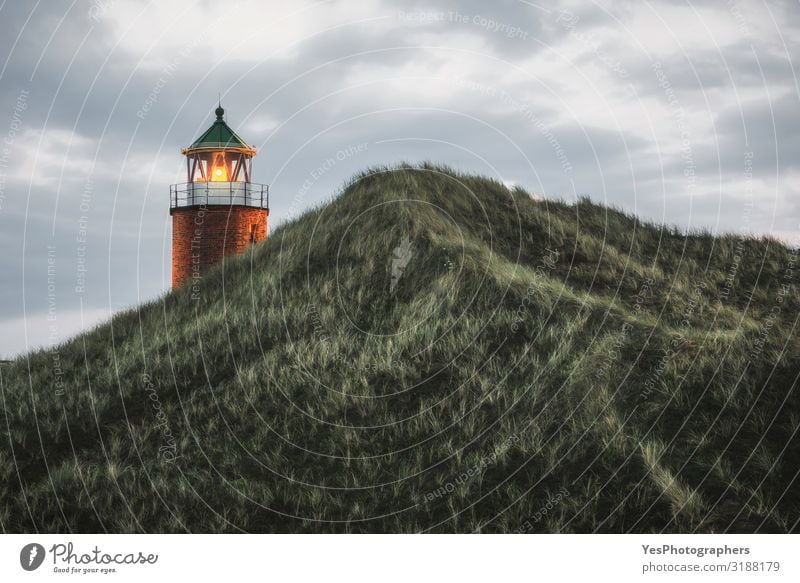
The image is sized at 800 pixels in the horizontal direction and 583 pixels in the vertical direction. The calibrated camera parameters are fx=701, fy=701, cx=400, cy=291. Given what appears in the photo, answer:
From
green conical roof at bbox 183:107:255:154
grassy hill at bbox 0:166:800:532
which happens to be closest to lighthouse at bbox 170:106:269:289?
green conical roof at bbox 183:107:255:154

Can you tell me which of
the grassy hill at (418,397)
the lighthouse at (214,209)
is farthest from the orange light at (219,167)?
the grassy hill at (418,397)

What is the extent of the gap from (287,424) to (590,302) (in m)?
6.13

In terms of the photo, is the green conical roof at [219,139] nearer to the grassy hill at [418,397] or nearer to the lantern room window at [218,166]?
the lantern room window at [218,166]

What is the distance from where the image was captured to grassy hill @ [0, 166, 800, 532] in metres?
8.30

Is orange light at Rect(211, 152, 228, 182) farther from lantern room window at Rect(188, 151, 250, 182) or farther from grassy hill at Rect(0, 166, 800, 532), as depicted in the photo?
grassy hill at Rect(0, 166, 800, 532)

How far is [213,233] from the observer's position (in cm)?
2781

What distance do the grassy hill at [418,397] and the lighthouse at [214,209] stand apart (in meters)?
10.7

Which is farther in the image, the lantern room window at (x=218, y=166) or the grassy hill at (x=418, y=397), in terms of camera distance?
the lantern room window at (x=218, y=166)

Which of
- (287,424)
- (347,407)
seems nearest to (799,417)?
(347,407)

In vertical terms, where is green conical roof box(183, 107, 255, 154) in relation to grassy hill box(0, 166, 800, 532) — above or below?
above

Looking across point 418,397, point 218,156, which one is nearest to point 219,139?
point 218,156

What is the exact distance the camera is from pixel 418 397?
10766mm

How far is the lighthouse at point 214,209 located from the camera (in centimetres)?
2758

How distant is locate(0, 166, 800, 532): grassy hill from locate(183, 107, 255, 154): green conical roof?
13071mm
